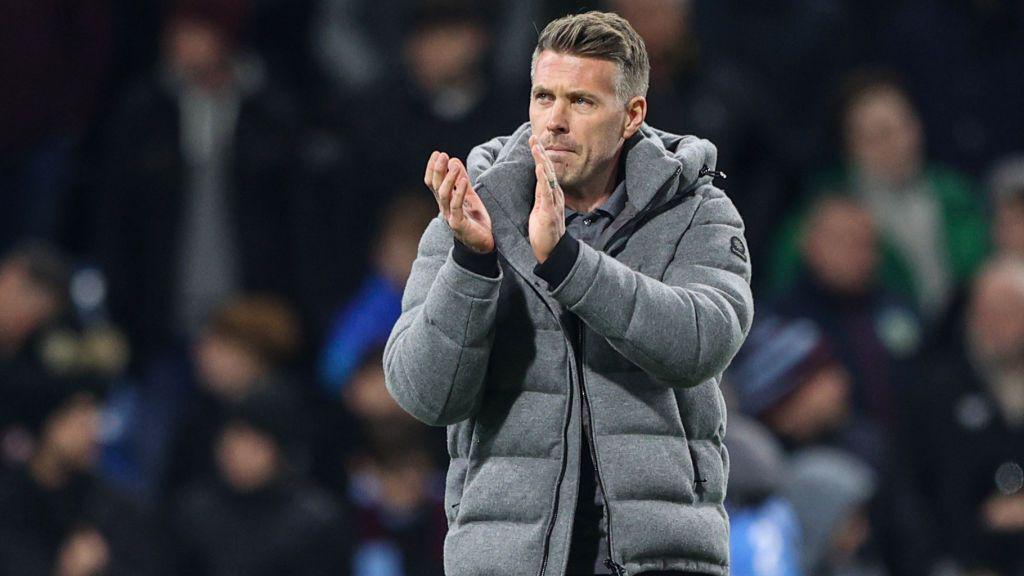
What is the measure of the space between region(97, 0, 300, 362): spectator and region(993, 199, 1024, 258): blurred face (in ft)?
9.09

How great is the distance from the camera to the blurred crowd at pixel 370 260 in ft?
23.4

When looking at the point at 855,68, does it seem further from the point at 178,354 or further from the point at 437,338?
the point at 437,338

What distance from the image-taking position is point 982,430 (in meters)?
7.16

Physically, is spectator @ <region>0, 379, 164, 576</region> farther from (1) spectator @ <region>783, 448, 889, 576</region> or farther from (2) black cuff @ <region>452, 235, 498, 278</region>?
(2) black cuff @ <region>452, 235, 498, 278</region>

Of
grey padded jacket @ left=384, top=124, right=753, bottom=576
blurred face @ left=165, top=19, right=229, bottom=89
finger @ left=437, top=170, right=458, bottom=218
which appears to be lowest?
blurred face @ left=165, top=19, right=229, bottom=89

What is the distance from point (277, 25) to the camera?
8.08 metres

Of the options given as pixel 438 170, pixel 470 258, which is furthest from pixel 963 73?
pixel 438 170

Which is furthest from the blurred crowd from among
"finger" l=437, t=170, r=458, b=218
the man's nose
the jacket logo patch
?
→ "finger" l=437, t=170, r=458, b=218

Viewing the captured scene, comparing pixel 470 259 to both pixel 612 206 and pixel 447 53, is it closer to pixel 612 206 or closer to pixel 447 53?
pixel 612 206

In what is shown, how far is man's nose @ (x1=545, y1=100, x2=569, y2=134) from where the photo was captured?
11.1 ft

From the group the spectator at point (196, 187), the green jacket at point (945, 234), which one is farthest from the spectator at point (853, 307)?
the spectator at point (196, 187)

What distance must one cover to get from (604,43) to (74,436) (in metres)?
4.50

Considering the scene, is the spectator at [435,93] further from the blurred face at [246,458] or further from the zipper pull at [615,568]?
the zipper pull at [615,568]

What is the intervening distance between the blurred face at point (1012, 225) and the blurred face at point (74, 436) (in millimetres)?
3552
